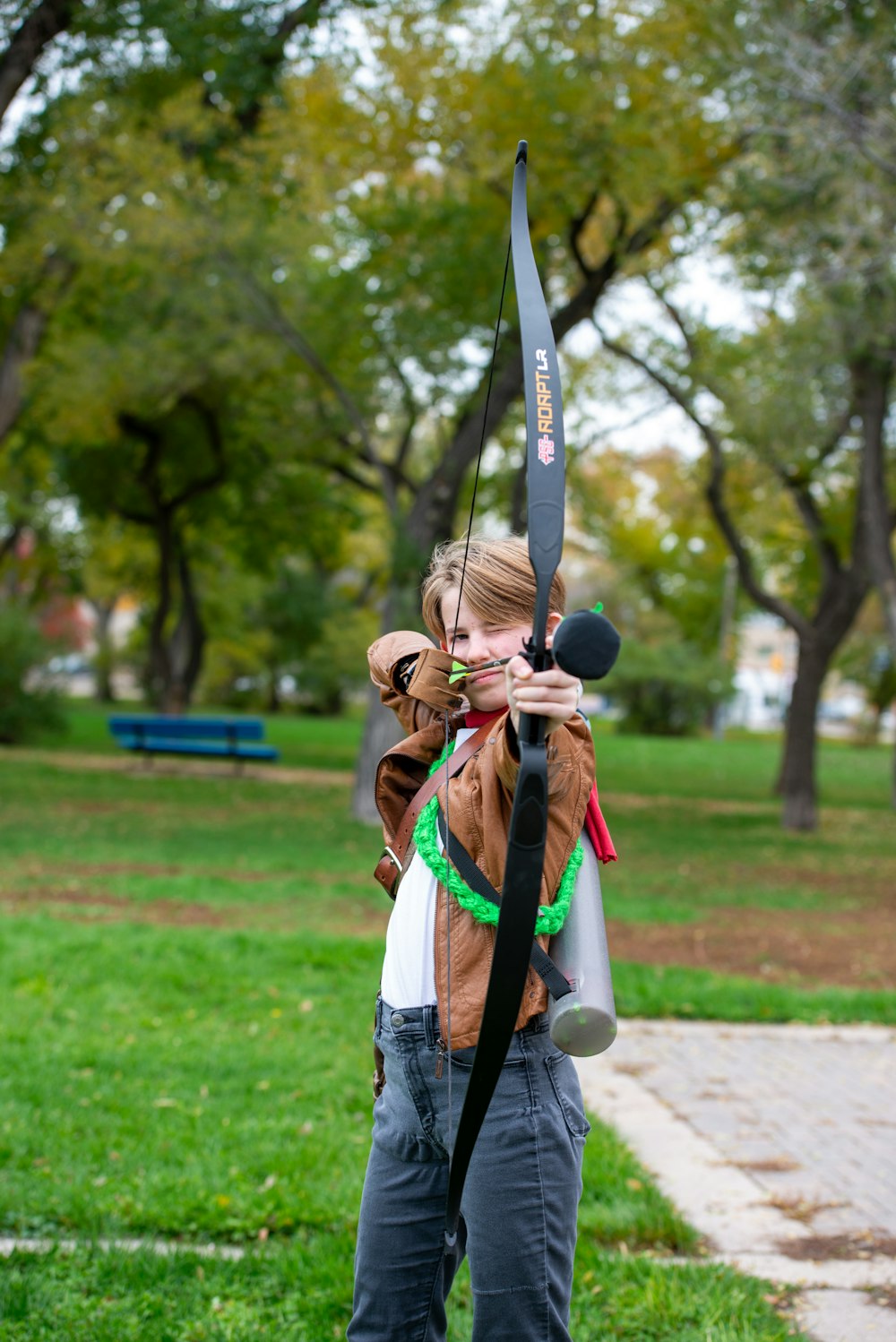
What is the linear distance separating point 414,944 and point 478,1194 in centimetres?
42

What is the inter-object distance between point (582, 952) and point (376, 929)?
6.46 m

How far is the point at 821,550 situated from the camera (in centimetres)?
1609

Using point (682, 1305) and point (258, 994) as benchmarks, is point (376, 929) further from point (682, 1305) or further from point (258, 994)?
point (682, 1305)

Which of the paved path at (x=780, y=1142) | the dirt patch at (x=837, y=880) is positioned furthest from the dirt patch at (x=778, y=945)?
the paved path at (x=780, y=1142)

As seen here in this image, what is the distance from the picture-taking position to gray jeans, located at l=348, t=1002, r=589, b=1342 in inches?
82.2

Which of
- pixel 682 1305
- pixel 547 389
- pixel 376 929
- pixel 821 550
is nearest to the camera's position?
pixel 547 389

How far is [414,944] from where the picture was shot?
2.21 m

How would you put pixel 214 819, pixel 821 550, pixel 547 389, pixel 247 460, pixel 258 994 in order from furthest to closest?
pixel 247 460
pixel 821 550
pixel 214 819
pixel 258 994
pixel 547 389

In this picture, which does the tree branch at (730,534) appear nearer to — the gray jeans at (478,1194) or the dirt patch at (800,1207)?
the dirt patch at (800,1207)

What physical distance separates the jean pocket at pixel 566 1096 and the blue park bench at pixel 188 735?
1638 centimetres

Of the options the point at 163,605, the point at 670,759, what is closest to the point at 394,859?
the point at 163,605

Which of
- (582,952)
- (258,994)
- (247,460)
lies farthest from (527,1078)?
(247,460)

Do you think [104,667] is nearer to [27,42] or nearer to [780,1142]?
[27,42]

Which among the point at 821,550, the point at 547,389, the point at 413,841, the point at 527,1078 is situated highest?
the point at 821,550
